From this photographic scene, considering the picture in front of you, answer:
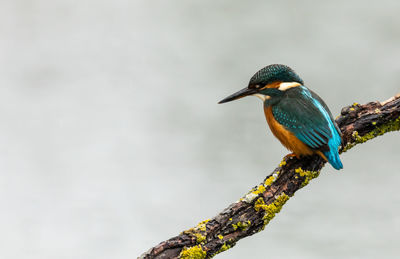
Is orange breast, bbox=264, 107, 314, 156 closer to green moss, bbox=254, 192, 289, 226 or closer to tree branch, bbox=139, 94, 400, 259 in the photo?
tree branch, bbox=139, 94, 400, 259

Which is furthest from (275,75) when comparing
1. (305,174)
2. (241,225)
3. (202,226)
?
(202,226)

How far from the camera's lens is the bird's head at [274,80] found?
13.3 ft

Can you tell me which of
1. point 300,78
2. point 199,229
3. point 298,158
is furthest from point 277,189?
point 300,78

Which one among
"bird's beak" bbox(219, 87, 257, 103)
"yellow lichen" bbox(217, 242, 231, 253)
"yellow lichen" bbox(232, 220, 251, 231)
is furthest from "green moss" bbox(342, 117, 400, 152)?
"yellow lichen" bbox(217, 242, 231, 253)

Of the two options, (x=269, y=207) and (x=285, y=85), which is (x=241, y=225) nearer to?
(x=269, y=207)

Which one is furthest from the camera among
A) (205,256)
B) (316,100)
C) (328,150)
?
(316,100)

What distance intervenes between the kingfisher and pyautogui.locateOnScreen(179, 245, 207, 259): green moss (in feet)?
3.29

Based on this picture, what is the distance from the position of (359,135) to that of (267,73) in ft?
2.80

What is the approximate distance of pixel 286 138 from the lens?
154 inches

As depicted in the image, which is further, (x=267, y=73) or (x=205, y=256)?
(x=267, y=73)

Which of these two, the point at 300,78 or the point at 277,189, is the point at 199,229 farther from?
the point at 300,78

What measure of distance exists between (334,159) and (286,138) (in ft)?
1.23

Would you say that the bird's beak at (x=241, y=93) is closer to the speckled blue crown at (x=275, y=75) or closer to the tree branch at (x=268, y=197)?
the speckled blue crown at (x=275, y=75)

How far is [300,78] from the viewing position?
13.5 feet
